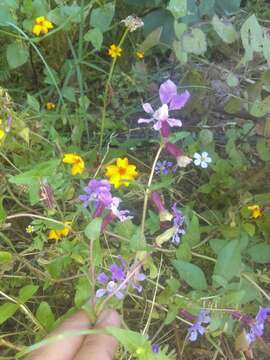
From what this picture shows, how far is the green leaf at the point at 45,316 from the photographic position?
3.21 feet

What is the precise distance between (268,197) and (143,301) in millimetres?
327

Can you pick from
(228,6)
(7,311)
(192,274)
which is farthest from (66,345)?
(228,6)

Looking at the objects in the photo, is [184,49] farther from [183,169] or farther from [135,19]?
[183,169]

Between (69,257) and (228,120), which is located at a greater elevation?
(69,257)

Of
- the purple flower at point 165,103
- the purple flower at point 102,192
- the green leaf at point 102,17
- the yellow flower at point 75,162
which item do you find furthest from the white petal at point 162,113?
the green leaf at point 102,17

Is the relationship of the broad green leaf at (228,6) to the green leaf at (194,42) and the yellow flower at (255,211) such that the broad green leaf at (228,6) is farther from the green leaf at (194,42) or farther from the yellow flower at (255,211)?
the yellow flower at (255,211)

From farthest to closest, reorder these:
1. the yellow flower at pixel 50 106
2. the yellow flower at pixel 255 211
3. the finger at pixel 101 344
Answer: the yellow flower at pixel 50 106 → the yellow flower at pixel 255 211 → the finger at pixel 101 344

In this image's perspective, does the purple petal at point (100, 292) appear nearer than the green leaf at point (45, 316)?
Yes

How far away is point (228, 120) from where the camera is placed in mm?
1523

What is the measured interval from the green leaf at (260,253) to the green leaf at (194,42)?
1.27 feet

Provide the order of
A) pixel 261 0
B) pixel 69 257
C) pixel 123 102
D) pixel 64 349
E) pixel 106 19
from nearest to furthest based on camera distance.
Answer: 1. pixel 64 349
2. pixel 69 257
3. pixel 106 19
4. pixel 123 102
5. pixel 261 0

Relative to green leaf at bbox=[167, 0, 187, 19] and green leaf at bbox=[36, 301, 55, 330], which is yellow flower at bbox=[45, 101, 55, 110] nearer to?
green leaf at bbox=[167, 0, 187, 19]

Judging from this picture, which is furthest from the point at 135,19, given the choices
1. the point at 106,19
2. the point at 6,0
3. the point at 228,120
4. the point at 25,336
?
the point at 25,336

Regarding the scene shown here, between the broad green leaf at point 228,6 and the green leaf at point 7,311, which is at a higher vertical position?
the broad green leaf at point 228,6
